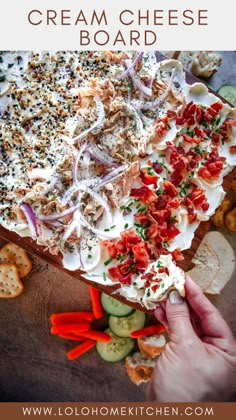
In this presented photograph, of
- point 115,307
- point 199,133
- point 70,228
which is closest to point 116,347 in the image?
point 115,307

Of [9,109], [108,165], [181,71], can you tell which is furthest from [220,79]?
[9,109]

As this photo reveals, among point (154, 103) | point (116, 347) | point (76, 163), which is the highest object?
point (154, 103)

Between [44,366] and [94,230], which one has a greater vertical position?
[94,230]

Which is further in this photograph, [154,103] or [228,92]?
[228,92]

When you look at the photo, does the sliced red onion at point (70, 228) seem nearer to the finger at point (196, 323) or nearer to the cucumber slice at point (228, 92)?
the finger at point (196, 323)

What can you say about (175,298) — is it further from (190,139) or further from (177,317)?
(190,139)

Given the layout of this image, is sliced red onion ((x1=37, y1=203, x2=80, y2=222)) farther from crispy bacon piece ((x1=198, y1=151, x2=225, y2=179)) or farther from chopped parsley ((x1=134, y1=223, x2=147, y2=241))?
crispy bacon piece ((x1=198, y1=151, x2=225, y2=179))

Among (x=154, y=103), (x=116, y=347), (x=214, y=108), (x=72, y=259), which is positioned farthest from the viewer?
(x=116, y=347)
